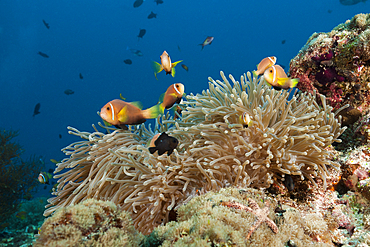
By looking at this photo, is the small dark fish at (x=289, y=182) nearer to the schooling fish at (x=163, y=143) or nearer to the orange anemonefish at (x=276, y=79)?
the orange anemonefish at (x=276, y=79)

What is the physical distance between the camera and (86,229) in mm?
922

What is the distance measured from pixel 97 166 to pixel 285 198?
69.6 inches

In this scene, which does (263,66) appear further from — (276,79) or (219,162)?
(219,162)

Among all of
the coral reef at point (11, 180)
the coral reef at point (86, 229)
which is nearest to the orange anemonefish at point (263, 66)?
the coral reef at point (86, 229)

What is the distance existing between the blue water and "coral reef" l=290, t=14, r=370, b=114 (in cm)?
5324

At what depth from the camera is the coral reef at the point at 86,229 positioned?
0.88 meters

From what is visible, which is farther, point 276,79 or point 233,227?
point 276,79

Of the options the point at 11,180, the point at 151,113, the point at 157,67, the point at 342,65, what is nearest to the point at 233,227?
the point at 151,113

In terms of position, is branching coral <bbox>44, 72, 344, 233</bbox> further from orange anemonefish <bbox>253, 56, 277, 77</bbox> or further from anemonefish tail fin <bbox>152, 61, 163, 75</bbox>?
anemonefish tail fin <bbox>152, 61, 163, 75</bbox>

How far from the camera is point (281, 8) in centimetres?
7750

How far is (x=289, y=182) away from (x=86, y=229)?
5.25 feet

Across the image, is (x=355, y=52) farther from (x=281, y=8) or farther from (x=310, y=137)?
(x=281, y=8)

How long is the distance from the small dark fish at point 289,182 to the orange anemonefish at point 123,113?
1223 millimetres

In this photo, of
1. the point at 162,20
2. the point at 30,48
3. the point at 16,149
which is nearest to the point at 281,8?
the point at 162,20
